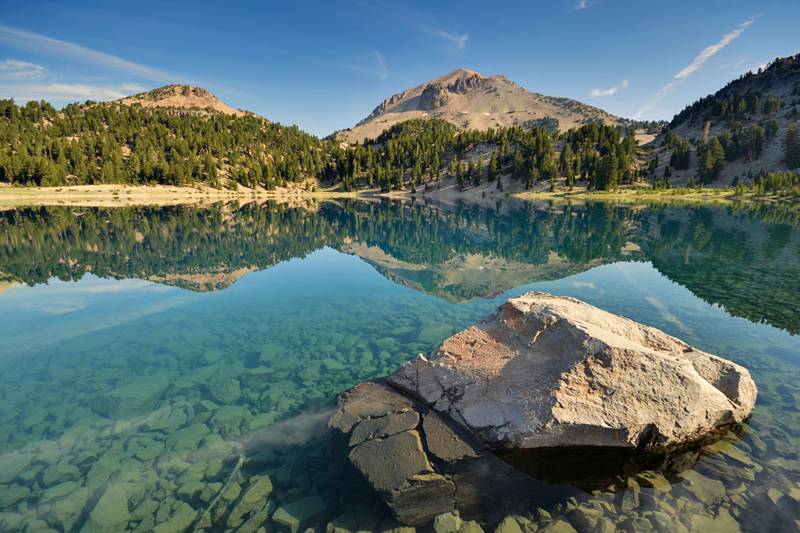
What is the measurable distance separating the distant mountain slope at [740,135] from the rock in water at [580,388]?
153 meters

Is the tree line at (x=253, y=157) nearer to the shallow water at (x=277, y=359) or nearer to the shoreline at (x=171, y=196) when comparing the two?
the shoreline at (x=171, y=196)

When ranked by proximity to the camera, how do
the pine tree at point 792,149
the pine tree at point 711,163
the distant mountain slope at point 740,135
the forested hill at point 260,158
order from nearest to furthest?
the forested hill at point 260,158
the pine tree at point 792,149
the pine tree at point 711,163
the distant mountain slope at point 740,135

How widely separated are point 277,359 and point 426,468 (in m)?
8.87

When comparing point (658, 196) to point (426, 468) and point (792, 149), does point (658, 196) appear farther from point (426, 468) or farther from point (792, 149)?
point (426, 468)

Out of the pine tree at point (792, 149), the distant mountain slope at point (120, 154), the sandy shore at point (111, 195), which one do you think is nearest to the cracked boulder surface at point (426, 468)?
the sandy shore at point (111, 195)

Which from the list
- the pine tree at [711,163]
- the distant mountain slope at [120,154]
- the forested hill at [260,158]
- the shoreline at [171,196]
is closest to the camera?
the shoreline at [171,196]

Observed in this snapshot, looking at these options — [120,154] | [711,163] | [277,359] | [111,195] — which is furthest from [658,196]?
[120,154]

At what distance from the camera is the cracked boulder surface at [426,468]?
306 inches

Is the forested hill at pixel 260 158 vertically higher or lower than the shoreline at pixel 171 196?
higher

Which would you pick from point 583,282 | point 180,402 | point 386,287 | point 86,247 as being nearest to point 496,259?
point 583,282

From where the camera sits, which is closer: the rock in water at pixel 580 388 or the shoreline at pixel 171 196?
the rock in water at pixel 580 388

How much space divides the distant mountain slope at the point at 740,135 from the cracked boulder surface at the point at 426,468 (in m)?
158

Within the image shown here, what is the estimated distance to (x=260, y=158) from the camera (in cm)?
18462

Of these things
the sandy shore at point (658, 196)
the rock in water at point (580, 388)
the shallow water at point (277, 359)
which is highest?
the sandy shore at point (658, 196)
